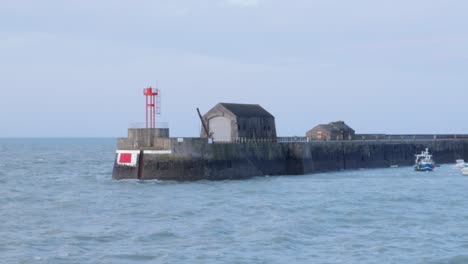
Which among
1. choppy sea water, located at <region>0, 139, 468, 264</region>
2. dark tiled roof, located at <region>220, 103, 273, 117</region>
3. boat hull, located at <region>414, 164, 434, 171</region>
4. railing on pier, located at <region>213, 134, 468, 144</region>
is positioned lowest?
choppy sea water, located at <region>0, 139, 468, 264</region>

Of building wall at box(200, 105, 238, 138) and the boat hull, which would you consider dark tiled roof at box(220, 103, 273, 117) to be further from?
the boat hull

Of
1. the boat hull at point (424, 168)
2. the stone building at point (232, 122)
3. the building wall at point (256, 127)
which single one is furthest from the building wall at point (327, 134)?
the stone building at point (232, 122)

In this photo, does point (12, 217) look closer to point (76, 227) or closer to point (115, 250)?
point (76, 227)

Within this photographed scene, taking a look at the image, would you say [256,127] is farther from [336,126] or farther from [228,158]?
[336,126]

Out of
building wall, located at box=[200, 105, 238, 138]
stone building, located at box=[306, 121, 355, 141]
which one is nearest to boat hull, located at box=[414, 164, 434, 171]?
stone building, located at box=[306, 121, 355, 141]

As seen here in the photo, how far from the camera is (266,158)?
56.6 m

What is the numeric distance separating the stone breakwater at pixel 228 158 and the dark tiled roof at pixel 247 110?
3031 mm

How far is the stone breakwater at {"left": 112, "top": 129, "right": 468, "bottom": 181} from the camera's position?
158 ft

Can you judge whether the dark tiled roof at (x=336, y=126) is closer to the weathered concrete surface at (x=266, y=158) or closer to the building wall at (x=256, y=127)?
the weathered concrete surface at (x=266, y=158)

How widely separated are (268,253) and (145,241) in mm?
4634

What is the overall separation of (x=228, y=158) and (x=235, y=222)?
18272 mm

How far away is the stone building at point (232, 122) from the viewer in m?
56.6

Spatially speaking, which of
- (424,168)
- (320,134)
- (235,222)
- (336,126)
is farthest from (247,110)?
(235,222)

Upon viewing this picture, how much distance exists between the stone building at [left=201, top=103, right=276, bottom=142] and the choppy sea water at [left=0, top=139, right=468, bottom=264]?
492 cm
